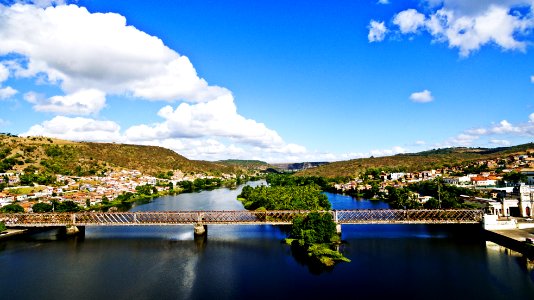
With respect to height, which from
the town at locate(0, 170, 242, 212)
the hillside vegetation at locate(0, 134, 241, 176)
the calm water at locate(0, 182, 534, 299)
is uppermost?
the hillside vegetation at locate(0, 134, 241, 176)

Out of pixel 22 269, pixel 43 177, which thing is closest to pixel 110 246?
pixel 22 269

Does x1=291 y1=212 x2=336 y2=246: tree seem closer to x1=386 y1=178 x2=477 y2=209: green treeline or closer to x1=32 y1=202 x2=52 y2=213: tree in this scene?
x1=386 y1=178 x2=477 y2=209: green treeline

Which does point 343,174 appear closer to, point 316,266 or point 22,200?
point 22,200

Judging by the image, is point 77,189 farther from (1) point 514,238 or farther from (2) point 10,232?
(1) point 514,238

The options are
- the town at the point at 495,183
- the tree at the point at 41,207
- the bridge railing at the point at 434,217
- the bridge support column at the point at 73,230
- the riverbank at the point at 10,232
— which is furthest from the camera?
the tree at the point at 41,207

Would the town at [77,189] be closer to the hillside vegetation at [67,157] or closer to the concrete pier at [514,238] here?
the hillside vegetation at [67,157]

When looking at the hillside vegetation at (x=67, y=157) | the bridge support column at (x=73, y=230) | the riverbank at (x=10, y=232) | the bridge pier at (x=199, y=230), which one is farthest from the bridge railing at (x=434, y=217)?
the hillside vegetation at (x=67, y=157)

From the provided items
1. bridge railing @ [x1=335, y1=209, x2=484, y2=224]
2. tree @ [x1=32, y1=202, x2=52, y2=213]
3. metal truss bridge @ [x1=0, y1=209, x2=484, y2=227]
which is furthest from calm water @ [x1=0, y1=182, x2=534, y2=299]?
tree @ [x1=32, y1=202, x2=52, y2=213]
